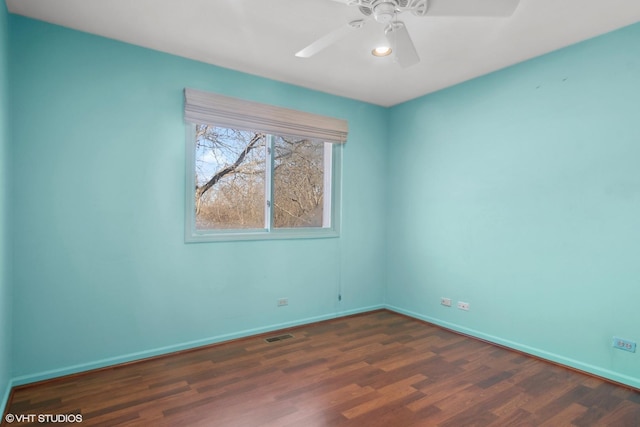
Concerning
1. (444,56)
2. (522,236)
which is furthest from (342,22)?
(522,236)

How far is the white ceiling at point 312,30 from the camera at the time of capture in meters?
2.27

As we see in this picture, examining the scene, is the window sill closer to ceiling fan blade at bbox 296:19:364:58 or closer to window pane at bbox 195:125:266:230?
window pane at bbox 195:125:266:230

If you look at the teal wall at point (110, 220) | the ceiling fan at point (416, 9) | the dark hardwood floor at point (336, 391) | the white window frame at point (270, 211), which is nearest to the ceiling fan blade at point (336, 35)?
the ceiling fan at point (416, 9)

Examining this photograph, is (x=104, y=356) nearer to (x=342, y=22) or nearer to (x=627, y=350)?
(x=342, y=22)

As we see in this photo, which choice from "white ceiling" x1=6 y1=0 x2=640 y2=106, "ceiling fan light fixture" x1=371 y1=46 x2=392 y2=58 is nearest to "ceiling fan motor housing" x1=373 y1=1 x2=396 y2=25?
"white ceiling" x1=6 y1=0 x2=640 y2=106

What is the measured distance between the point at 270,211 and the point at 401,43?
82.3 inches

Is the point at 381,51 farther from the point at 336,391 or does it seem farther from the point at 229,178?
the point at 336,391

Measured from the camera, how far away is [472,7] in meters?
1.76

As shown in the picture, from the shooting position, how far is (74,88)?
2594 millimetres

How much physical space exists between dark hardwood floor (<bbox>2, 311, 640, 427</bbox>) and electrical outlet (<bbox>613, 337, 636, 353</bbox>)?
0.28 m

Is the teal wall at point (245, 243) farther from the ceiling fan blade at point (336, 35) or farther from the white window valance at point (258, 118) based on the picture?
the ceiling fan blade at point (336, 35)

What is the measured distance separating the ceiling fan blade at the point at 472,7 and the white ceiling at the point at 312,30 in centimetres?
52

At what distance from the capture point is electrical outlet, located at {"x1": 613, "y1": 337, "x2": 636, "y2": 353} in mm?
2488

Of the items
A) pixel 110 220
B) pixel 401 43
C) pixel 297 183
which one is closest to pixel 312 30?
pixel 401 43
